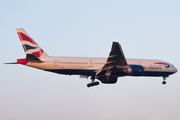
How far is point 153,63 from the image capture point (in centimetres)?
4297

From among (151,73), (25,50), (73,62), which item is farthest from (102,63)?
(25,50)

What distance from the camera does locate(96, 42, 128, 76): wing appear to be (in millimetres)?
34703

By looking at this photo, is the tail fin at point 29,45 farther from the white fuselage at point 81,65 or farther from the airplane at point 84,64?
the white fuselage at point 81,65

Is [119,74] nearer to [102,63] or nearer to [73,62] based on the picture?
[102,63]

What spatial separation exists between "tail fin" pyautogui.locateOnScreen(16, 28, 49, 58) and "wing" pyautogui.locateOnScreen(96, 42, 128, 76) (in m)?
8.16

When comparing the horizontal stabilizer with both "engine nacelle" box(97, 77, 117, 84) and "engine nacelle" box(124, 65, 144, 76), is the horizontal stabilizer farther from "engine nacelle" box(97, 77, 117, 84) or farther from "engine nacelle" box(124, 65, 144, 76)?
"engine nacelle" box(124, 65, 144, 76)

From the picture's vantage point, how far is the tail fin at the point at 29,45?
38531mm

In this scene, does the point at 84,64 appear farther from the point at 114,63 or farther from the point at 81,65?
the point at 114,63

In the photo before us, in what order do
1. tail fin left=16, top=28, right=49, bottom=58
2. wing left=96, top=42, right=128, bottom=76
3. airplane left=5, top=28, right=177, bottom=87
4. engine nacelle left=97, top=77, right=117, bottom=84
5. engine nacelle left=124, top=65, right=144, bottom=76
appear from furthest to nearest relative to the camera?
engine nacelle left=97, top=77, right=117, bottom=84
tail fin left=16, top=28, right=49, bottom=58
engine nacelle left=124, top=65, right=144, bottom=76
airplane left=5, top=28, right=177, bottom=87
wing left=96, top=42, right=128, bottom=76

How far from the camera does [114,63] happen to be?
37.1 meters

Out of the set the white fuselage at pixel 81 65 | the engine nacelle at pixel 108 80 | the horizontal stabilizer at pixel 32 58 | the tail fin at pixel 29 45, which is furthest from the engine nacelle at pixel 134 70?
the tail fin at pixel 29 45

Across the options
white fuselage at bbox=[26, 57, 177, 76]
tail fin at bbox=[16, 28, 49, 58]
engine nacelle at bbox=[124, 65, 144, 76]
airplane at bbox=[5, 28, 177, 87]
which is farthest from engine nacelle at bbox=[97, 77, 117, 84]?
tail fin at bbox=[16, 28, 49, 58]

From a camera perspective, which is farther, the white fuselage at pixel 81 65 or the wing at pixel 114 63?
the white fuselage at pixel 81 65

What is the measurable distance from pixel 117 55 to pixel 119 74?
4.06 meters
